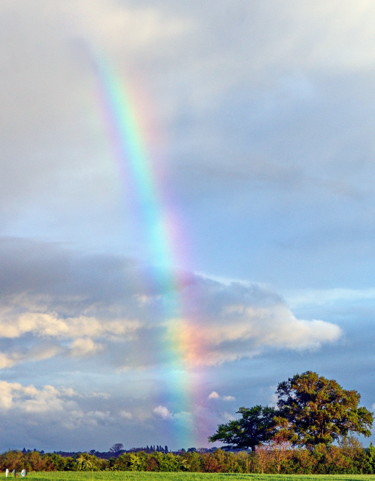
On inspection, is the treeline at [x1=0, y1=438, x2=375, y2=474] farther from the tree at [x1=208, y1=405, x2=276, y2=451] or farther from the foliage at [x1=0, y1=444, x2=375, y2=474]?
the tree at [x1=208, y1=405, x2=276, y2=451]

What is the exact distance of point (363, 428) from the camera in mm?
95250

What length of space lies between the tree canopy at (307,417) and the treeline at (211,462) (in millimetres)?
10690

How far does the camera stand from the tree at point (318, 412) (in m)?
92.8

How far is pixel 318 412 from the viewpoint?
308 ft

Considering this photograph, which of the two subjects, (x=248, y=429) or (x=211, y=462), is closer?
(x=211, y=462)

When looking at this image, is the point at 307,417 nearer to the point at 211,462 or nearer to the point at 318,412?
the point at 318,412

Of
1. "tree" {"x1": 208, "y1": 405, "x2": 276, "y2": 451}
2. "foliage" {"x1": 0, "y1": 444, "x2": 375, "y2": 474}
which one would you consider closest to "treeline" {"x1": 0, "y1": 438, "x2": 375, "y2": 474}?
"foliage" {"x1": 0, "y1": 444, "x2": 375, "y2": 474}

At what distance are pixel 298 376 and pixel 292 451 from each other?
57.9 feet

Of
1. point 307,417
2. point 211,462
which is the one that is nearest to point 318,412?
point 307,417

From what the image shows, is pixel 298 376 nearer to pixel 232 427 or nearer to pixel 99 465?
pixel 232 427

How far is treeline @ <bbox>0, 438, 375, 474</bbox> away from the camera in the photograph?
77.9 metres

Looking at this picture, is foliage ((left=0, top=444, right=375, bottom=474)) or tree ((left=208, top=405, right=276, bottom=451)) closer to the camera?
foliage ((left=0, top=444, right=375, bottom=474))

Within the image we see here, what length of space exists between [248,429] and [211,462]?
2246 centimetres

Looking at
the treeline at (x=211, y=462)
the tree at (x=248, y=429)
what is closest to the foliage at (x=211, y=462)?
the treeline at (x=211, y=462)
